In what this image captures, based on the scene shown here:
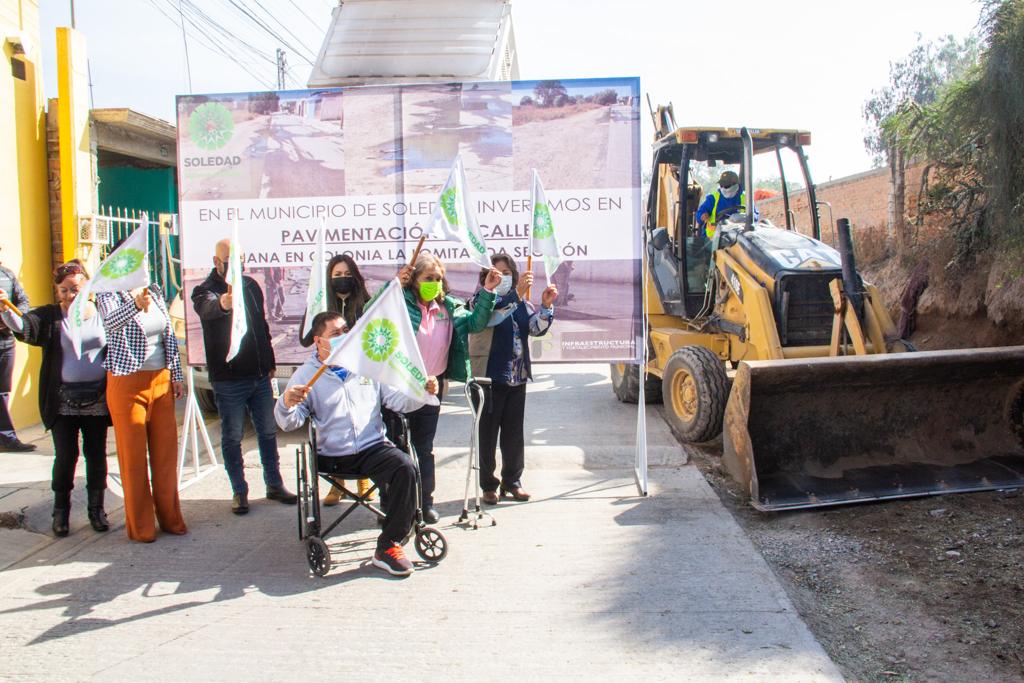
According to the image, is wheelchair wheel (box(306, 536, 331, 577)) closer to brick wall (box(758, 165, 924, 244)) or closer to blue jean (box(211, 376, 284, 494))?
blue jean (box(211, 376, 284, 494))

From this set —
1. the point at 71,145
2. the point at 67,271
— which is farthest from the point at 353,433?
the point at 71,145

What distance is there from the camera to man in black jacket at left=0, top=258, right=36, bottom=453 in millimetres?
7676

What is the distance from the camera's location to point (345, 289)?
5.84 m

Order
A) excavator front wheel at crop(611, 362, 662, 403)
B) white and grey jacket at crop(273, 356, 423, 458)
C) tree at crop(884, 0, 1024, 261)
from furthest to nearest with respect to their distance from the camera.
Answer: excavator front wheel at crop(611, 362, 662, 403), tree at crop(884, 0, 1024, 261), white and grey jacket at crop(273, 356, 423, 458)

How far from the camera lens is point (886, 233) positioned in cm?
1791

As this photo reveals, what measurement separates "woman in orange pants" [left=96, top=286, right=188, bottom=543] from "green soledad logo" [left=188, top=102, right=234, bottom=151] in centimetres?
150

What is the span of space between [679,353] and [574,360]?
1.79 metres

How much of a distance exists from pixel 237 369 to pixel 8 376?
3285 millimetres

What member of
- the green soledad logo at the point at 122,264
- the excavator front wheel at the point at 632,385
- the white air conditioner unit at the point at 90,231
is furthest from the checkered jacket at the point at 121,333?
the excavator front wheel at the point at 632,385

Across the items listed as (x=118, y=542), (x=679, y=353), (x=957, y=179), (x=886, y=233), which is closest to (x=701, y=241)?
(x=679, y=353)

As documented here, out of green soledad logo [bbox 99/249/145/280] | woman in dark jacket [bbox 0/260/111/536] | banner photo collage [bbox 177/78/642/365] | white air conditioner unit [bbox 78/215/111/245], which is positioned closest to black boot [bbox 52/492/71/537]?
woman in dark jacket [bbox 0/260/111/536]

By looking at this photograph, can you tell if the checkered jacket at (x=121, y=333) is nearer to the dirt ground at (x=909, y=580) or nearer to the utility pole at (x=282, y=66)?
the dirt ground at (x=909, y=580)

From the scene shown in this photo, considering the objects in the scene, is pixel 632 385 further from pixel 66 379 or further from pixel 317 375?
pixel 66 379

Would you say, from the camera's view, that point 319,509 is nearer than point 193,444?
Yes
